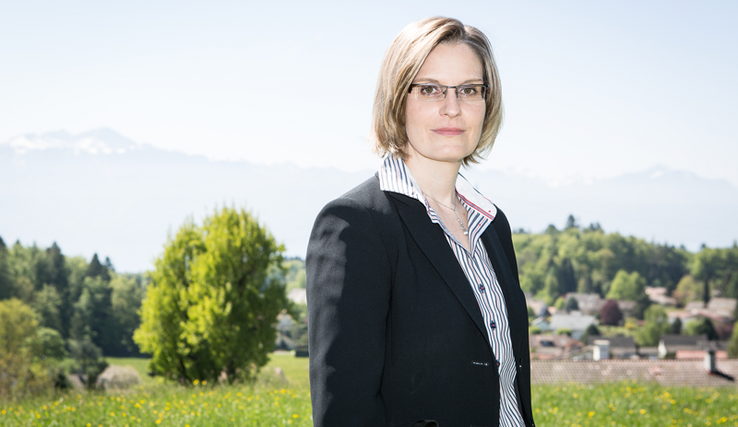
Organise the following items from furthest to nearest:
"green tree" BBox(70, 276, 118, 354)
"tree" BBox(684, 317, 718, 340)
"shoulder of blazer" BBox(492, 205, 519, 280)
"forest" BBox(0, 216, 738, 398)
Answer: "tree" BBox(684, 317, 718, 340), "green tree" BBox(70, 276, 118, 354), "forest" BBox(0, 216, 738, 398), "shoulder of blazer" BBox(492, 205, 519, 280)

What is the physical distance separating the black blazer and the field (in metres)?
4.76

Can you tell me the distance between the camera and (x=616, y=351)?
76375 mm

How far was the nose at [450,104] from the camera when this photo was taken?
179 centimetres

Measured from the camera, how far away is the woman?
143 cm

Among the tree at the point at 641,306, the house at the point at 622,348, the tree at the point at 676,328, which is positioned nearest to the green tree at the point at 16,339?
the house at the point at 622,348

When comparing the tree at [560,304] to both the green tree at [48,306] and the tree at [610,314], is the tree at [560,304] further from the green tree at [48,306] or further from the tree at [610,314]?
the green tree at [48,306]

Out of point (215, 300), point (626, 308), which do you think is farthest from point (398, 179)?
point (626, 308)

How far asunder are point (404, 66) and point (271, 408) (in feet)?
19.5

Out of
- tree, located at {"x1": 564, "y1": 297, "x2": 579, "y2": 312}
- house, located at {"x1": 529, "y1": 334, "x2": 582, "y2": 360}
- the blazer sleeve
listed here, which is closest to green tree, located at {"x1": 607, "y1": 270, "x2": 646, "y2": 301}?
tree, located at {"x1": 564, "y1": 297, "x2": 579, "y2": 312}

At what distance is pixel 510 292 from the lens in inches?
77.3

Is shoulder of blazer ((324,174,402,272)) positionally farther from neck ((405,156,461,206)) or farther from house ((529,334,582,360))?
house ((529,334,582,360))

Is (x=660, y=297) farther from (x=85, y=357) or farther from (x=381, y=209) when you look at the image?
(x=381, y=209)

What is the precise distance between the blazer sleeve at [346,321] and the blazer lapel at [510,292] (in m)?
0.61

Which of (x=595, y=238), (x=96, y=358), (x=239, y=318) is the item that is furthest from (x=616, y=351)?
(x=239, y=318)
